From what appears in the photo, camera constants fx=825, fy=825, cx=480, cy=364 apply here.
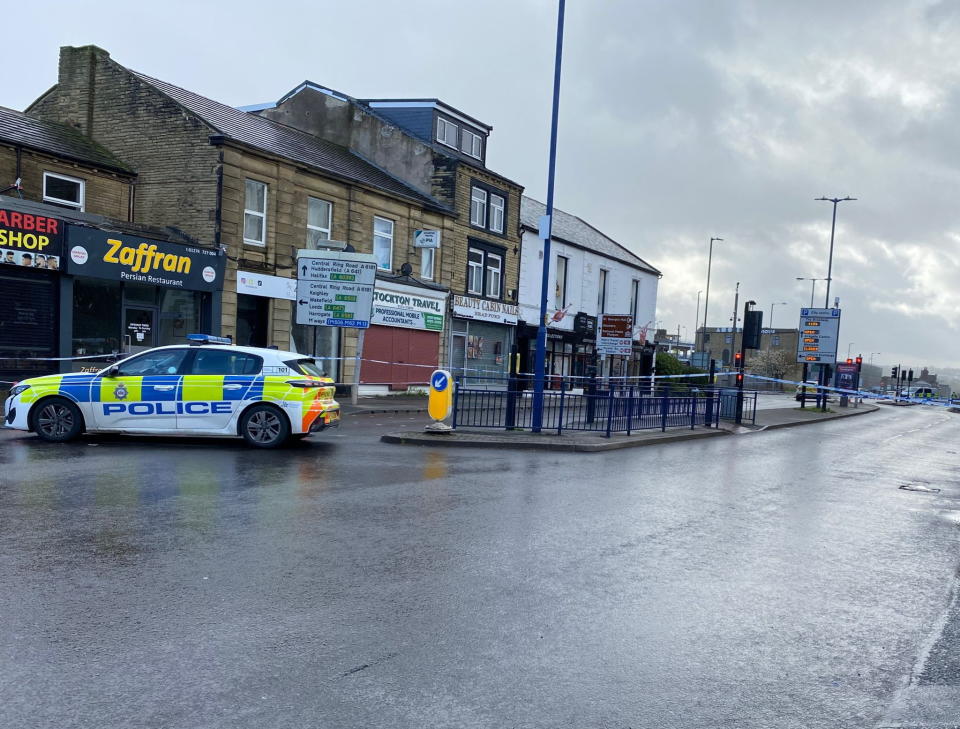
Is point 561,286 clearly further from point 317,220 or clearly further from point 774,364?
point 774,364

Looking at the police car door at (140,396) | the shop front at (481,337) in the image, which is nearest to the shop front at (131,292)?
the police car door at (140,396)

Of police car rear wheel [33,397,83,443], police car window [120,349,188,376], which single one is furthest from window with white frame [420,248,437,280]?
police car rear wheel [33,397,83,443]

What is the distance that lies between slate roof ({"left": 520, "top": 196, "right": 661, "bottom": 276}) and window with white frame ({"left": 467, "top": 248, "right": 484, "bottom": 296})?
3560mm

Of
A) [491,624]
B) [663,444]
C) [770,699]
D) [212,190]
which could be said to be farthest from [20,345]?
[770,699]

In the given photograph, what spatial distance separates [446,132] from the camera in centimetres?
3412

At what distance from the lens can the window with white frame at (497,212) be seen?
35.1 meters

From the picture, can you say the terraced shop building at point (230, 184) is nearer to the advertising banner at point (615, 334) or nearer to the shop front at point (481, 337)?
the shop front at point (481, 337)

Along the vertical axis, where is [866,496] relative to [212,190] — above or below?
below

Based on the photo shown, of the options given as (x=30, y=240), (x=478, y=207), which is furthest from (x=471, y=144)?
(x=30, y=240)

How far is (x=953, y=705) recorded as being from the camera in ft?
13.4

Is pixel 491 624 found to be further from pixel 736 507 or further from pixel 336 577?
pixel 736 507

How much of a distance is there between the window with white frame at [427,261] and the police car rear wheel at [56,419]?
1939 cm

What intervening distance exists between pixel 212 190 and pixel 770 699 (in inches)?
859

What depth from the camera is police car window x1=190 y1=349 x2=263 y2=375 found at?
41.8 feet
